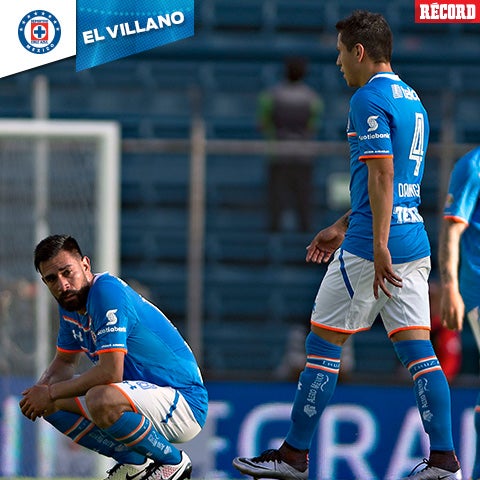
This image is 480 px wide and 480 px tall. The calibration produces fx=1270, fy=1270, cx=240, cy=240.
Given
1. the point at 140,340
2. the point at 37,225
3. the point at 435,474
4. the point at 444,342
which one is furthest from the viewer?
the point at 444,342

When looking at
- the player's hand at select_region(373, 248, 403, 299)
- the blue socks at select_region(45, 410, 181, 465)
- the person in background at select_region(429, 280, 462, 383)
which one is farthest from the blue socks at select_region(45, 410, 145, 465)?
the person in background at select_region(429, 280, 462, 383)

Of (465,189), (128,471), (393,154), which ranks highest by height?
(393,154)

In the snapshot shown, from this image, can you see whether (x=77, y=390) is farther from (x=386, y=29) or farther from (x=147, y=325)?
(x=386, y=29)

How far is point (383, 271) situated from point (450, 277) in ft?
2.37

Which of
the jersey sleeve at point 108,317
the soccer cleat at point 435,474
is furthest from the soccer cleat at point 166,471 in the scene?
the soccer cleat at point 435,474

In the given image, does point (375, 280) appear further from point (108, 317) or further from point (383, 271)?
point (108, 317)

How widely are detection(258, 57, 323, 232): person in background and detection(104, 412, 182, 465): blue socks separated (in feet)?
15.8

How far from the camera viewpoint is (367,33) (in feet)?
16.8

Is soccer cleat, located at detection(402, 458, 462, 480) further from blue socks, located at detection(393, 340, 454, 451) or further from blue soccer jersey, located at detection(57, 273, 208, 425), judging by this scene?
blue soccer jersey, located at detection(57, 273, 208, 425)

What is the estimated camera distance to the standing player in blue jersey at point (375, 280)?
5.11 m

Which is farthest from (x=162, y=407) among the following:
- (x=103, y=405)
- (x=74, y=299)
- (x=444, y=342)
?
(x=444, y=342)

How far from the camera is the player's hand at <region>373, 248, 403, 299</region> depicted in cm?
498

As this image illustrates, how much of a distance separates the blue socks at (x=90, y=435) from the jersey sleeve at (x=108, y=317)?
433 millimetres

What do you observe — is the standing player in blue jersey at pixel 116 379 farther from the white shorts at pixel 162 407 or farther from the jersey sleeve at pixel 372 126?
the jersey sleeve at pixel 372 126
